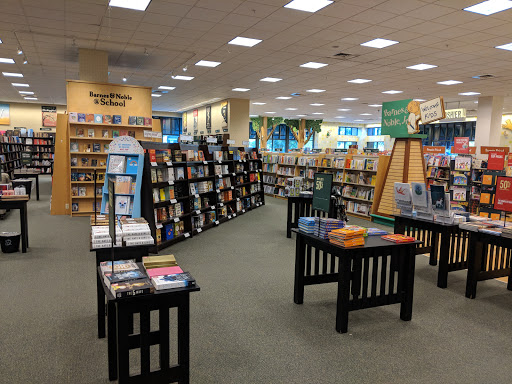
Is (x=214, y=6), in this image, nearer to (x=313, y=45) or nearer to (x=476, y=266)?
(x=313, y=45)

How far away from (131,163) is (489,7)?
20.0 ft

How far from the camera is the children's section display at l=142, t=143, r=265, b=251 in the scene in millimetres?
6527

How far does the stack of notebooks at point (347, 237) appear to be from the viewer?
12.1ft

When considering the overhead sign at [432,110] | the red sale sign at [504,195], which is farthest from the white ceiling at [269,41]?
the red sale sign at [504,195]

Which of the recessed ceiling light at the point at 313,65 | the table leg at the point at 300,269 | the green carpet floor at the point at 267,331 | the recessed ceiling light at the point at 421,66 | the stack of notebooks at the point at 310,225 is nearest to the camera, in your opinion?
the green carpet floor at the point at 267,331

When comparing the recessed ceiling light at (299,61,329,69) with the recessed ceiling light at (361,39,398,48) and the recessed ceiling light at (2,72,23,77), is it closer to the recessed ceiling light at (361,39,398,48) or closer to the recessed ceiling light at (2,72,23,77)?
the recessed ceiling light at (361,39,398,48)

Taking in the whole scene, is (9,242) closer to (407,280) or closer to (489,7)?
(407,280)

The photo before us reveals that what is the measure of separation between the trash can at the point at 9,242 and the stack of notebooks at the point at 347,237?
16.4 ft

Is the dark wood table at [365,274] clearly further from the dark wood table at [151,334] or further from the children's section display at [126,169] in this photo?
the children's section display at [126,169]

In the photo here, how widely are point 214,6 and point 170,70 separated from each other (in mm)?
5815

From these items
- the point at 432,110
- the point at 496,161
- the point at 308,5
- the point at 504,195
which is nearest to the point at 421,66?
the point at 496,161

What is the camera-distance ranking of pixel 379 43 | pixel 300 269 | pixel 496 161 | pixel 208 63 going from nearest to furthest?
pixel 300 269 < pixel 379 43 < pixel 496 161 < pixel 208 63

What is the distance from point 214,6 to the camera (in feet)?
20.8

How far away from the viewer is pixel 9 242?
19.7 feet
